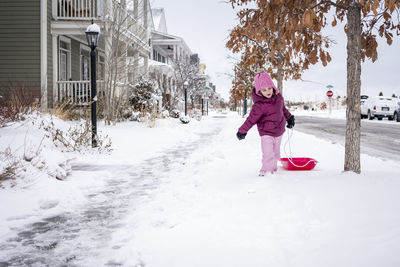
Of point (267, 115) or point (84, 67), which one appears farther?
point (84, 67)

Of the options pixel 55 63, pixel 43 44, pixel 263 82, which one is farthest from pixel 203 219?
pixel 55 63

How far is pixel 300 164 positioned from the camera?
5406 millimetres

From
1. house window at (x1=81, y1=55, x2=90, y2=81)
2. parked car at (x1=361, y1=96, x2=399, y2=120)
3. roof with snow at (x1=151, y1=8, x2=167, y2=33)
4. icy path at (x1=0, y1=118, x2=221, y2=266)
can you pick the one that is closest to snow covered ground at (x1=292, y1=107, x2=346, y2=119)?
parked car at (x1=361, y1=96, x2=399, y2=120)

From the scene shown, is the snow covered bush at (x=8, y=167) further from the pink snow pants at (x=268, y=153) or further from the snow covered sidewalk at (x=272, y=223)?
the pink snow pants at (x=268, y=153)

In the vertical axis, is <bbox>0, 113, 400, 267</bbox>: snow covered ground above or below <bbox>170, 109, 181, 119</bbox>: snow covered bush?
below

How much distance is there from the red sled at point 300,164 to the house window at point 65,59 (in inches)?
518

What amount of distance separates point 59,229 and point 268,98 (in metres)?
3.23

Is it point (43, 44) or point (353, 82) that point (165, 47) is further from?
point (353, 82)

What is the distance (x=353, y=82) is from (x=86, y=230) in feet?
12.6

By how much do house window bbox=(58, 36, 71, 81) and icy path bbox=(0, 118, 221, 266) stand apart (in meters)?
11.5

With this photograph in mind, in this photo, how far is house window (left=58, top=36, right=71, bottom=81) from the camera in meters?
15.6

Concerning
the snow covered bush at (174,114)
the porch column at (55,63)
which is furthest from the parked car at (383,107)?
the porch column at (55,63)

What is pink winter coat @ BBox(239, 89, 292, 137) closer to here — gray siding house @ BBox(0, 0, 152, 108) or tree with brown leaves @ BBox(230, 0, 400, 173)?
tree with brown leaves @ BBox(230, 0, 400, 173)

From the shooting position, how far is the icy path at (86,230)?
271 centimetres
